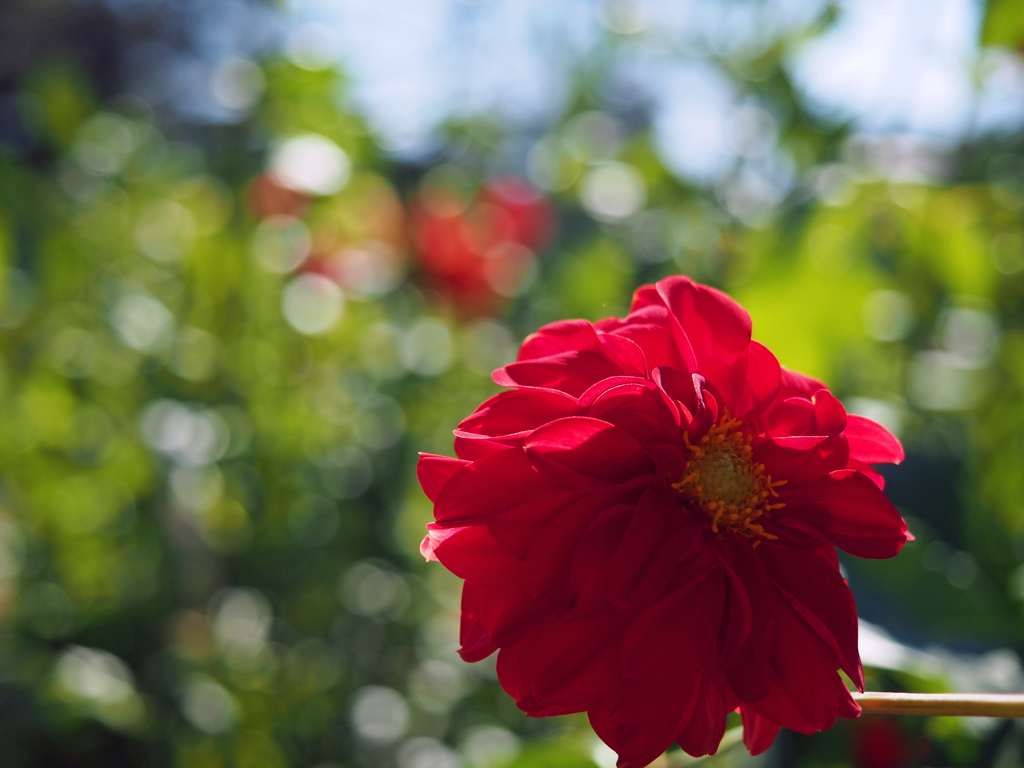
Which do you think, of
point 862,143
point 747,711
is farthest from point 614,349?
point 862,143

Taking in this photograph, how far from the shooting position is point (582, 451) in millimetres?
271

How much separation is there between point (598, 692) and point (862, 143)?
1.05 meters

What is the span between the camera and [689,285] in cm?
33

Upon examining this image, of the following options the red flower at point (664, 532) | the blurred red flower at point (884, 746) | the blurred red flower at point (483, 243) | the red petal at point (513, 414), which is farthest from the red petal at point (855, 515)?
the blurred red flower at point (483, 243)

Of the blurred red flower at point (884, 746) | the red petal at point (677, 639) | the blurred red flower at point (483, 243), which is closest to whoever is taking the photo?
the red petal at point (677, 639)

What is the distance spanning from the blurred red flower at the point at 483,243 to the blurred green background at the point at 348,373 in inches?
0.6

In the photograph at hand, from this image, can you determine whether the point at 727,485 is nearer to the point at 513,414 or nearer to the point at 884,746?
the point at 513,414

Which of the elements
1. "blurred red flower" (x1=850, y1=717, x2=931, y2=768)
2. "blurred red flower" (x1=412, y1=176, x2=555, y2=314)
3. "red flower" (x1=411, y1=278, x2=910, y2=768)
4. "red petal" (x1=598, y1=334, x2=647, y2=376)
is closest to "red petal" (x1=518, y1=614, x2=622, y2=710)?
"red flower" (x1=411, y1=278, x2=910, y2=768)

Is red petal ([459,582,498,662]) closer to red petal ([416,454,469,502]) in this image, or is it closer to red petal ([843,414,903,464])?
red petal ([416,454,469,502])

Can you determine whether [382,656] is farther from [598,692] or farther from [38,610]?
[598,692]

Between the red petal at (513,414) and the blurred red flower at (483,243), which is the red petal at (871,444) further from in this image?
the blurred red flower at (483,243)

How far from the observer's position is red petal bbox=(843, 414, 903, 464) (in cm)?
31

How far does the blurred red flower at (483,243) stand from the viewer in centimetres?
134

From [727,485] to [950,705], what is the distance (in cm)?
11
